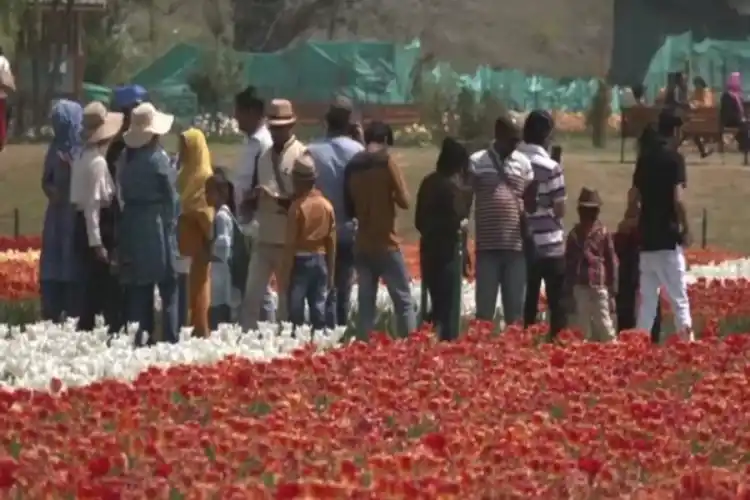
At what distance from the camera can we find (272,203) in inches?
535

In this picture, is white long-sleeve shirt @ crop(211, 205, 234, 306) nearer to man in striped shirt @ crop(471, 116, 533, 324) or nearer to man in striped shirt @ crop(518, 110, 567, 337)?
man in striped shirt @ crop(471, 116, 533, 324)

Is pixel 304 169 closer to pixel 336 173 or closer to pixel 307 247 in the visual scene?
pixel 307 247

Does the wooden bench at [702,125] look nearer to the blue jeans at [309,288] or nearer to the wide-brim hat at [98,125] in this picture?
the blue jeans at [309,288]

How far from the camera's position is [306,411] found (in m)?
9.12

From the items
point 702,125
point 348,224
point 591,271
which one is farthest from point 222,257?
point 702,125

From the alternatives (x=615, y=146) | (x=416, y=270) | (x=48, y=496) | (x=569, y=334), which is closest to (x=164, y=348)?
(x=569, y=334)

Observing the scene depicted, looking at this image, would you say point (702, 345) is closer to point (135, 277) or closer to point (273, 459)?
point (135, 277)

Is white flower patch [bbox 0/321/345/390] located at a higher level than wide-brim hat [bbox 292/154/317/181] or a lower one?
lower

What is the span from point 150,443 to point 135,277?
525 centimetres

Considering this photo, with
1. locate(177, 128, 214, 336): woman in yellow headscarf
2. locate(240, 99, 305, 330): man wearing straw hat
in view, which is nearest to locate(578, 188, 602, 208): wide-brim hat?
locate(240, 99, 305, 330): man wearing straw hat

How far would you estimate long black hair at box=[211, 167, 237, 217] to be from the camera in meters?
14.0

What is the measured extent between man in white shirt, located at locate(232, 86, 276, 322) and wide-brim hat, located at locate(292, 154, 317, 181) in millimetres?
588

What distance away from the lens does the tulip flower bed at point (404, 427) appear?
22.8 feet

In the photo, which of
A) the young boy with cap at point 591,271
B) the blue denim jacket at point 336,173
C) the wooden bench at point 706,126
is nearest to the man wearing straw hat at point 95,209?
the blue denim jacket at point 336,173
